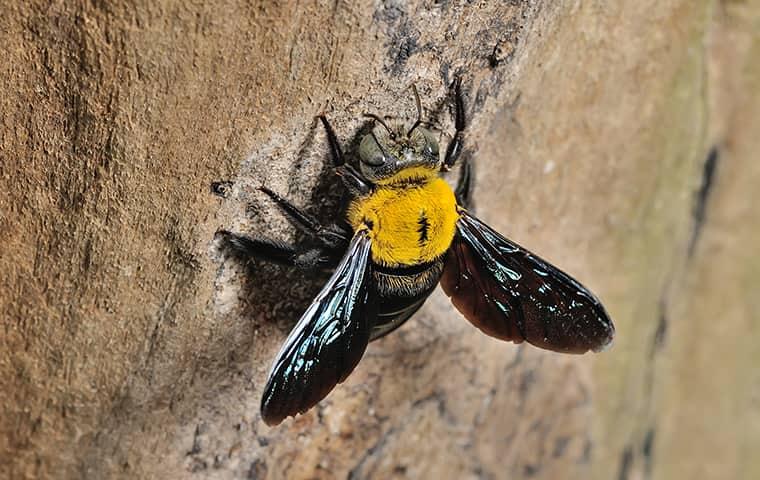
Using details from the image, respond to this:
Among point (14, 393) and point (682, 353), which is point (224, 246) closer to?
point (14, 393)

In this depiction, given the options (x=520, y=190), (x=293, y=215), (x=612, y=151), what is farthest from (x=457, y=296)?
(x=612, y=151)

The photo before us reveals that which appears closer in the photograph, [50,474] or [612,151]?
[50,474]

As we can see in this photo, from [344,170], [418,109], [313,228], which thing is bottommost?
[313,228]

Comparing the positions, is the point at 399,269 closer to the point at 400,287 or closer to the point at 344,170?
the point at 400,287

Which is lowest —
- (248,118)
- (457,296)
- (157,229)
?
(457,296)

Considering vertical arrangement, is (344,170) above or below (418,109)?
below

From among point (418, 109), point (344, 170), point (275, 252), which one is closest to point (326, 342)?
point (275, 252)
